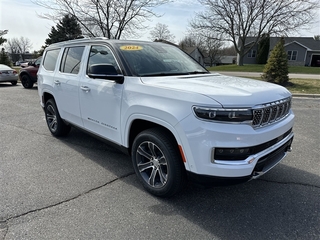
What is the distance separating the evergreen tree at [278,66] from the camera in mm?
12799

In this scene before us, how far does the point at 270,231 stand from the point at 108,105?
2410mm

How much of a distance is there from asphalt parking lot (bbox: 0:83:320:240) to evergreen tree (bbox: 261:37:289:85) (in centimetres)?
990

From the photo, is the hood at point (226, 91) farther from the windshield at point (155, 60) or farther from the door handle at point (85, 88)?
the door handle at point (85, 88)

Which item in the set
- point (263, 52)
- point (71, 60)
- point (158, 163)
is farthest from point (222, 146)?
point (263, 52)

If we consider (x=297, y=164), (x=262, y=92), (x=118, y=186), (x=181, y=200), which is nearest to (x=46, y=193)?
(x=118, y=186)

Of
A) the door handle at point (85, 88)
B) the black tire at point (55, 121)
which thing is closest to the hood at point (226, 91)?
the door handle at point (85, 88)

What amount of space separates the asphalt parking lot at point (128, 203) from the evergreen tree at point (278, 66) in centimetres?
990

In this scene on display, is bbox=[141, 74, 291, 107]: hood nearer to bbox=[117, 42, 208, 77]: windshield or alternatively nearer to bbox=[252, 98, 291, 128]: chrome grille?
bbox=[252, 98, 291, 128]: chrome grille

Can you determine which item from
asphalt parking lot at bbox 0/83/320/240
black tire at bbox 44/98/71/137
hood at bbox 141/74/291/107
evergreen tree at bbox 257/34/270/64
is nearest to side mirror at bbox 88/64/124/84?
hood at bbox 141/74/291/107

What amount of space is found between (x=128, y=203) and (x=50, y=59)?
3.76 m

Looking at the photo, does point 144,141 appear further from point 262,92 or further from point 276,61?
point 276,61

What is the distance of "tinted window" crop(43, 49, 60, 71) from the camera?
490cm

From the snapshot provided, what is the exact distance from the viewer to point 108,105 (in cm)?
331

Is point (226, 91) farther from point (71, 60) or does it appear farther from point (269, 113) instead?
point (71, 60)
